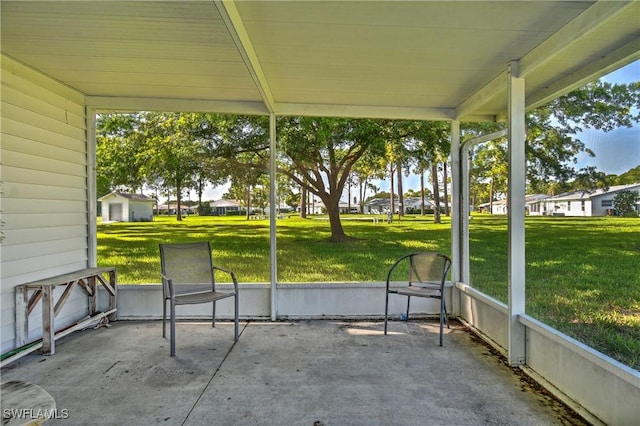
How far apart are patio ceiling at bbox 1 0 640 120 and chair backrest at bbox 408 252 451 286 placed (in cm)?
150

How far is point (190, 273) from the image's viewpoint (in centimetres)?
338

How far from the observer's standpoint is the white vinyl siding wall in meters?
2.68

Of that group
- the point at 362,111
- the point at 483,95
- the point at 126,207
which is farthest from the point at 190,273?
the point at 483,95

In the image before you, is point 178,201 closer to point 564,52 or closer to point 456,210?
point 456,210

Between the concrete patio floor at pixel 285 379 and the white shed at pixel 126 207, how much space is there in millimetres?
1199

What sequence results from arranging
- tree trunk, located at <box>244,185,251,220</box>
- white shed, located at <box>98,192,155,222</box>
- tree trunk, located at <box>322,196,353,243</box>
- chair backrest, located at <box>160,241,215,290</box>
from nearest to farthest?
chair backrest, located at <box>160,241,215,290</box>
white shed, located at <box>98,192,155,222</box>
tree trunk, located at <box>244,185,251,220</box>
tree trunk, located at <box>322,196,353,243</box>

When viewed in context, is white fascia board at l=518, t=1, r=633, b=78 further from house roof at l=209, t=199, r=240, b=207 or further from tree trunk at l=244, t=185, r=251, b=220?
house roof at l=209, t=199, r=240, b=207

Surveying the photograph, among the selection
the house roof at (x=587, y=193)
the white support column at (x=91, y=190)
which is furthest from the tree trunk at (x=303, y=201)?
the house roof at (x=587, y=193)

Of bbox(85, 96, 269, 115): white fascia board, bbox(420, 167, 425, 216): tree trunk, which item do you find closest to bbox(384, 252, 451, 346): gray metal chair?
bbox(420, 167, 425, 216): tree trunk

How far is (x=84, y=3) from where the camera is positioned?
1.87 metres

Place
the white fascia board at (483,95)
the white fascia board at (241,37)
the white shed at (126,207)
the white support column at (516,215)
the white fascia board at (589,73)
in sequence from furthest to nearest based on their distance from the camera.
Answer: the white shed at (126,207), the white fascia board at (483,95), the white support column at (516,215), the white fascia board at (589,73), the white fascia board at (241,37)

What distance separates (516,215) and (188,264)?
2.83 metres

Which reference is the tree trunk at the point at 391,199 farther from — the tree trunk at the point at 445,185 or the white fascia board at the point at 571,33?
the white fascia board at the point at 571,33

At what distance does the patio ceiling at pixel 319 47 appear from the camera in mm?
1937
